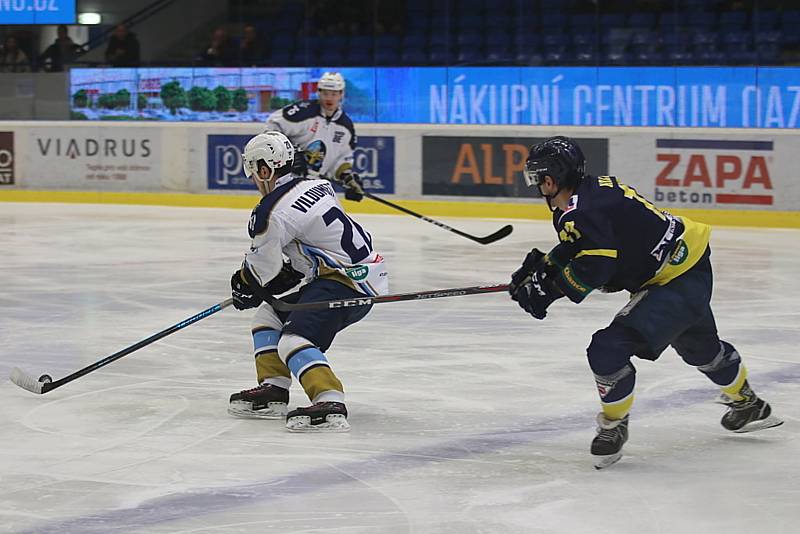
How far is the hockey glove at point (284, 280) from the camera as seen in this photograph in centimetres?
431

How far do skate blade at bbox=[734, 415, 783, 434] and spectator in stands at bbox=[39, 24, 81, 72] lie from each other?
10545 mm

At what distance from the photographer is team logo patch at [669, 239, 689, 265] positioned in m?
3.68

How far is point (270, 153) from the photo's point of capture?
4094 mm

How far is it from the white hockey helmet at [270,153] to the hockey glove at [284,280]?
0.33 meters

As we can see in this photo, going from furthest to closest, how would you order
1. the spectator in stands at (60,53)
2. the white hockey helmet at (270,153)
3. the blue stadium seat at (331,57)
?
the spectator in stands at (60,53) < the blue stadium seat at (331,57) < the white hockey helmet at (270,153)

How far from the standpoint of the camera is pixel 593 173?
1097 cm

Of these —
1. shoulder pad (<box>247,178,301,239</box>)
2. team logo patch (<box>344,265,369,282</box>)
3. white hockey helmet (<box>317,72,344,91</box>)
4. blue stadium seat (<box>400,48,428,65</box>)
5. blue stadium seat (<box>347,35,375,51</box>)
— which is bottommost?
team logo patch (<box>344,265,369,282</box>)

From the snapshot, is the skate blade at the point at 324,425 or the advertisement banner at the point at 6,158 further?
the advertisement banner at the point at 6,158

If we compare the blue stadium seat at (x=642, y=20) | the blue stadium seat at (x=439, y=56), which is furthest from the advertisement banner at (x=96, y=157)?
the blue stadium seat at (x=642, y=20)

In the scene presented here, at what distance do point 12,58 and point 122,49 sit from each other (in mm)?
1340

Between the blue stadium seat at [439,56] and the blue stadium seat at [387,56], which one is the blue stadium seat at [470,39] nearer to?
the blue stadium seat at [439,56]

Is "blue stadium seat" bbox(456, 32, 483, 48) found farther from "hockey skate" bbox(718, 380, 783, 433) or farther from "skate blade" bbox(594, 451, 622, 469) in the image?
"skate blade" bbox(594, 451, 622, 469)

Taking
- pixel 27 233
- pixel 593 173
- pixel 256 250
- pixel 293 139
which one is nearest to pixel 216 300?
pixel 293 139

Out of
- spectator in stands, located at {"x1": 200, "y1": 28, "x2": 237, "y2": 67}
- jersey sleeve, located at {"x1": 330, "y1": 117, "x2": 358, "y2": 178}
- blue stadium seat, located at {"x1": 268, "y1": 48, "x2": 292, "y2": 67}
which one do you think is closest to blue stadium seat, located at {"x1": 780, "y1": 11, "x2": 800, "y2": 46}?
jersey sleeve, located at {"x1": 330, "y1": 117, "x2": 358, "y2": 178}
